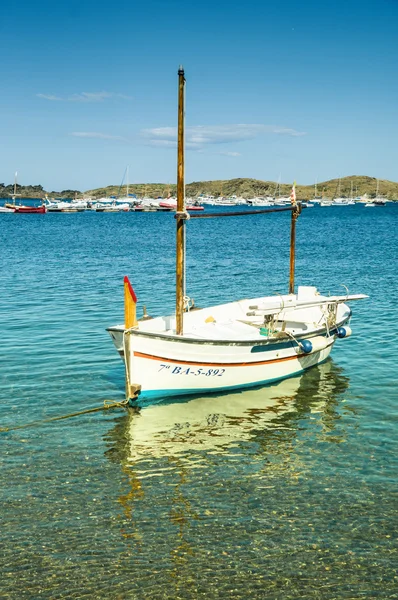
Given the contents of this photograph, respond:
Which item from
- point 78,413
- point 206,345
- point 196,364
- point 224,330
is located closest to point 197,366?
point 196,364

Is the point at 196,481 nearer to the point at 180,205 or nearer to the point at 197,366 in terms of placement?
the point at 197,366

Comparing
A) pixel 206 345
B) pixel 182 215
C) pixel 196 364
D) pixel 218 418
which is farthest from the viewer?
pixel 182 215

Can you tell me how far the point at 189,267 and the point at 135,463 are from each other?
38.9 meters

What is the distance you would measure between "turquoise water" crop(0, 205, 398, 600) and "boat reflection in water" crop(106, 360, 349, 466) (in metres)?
0.06

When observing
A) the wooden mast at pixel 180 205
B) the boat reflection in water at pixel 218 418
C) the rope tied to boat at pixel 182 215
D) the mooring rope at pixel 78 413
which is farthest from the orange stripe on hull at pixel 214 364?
the rope tied to boat at pixel 182 215

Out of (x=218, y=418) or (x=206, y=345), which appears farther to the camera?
(x=206, y=345)

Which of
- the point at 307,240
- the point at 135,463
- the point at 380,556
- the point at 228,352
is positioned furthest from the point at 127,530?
the point at 307,240

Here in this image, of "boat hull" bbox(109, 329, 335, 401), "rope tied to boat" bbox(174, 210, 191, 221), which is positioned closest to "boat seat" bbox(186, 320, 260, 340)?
"boat hull" bbox(109, 329, 335, 401)

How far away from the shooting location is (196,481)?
13.3m

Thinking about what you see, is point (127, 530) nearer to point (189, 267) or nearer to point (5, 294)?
point (5, 294)

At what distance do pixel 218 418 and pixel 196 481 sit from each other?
3.93 m

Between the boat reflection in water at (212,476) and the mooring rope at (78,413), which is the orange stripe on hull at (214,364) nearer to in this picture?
the boat reflection in water at (212,476)

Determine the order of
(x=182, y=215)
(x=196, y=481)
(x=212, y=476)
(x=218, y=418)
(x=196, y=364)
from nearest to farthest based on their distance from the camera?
(x=196, y=481)
(x=212, y=476)
(x=218, y=418)
(x=196, y=364)
(x=182, y=215)

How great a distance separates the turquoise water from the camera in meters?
10.1
